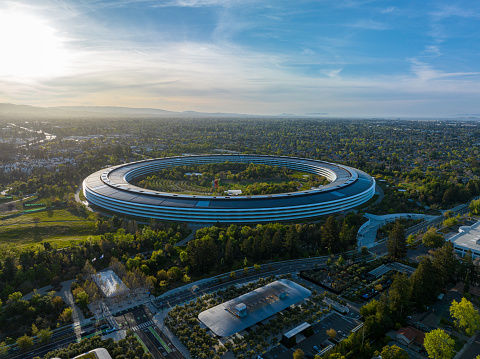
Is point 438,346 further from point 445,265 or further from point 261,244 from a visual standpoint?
point 261,244

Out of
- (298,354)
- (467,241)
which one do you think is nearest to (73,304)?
(298,354)

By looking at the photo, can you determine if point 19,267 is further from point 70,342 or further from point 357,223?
point 357,223

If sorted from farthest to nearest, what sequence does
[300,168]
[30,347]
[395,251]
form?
[300,168] < [395,251] < [30,347]

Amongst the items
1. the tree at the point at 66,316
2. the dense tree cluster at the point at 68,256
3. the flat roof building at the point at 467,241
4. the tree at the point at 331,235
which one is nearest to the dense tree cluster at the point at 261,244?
the tree at the point at 331,235

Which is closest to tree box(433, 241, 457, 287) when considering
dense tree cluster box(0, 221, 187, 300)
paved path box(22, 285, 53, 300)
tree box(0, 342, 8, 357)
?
dense tree cluster box(0, 221, 187, 300)

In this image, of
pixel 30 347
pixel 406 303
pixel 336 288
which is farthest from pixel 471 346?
pixel 30 347
